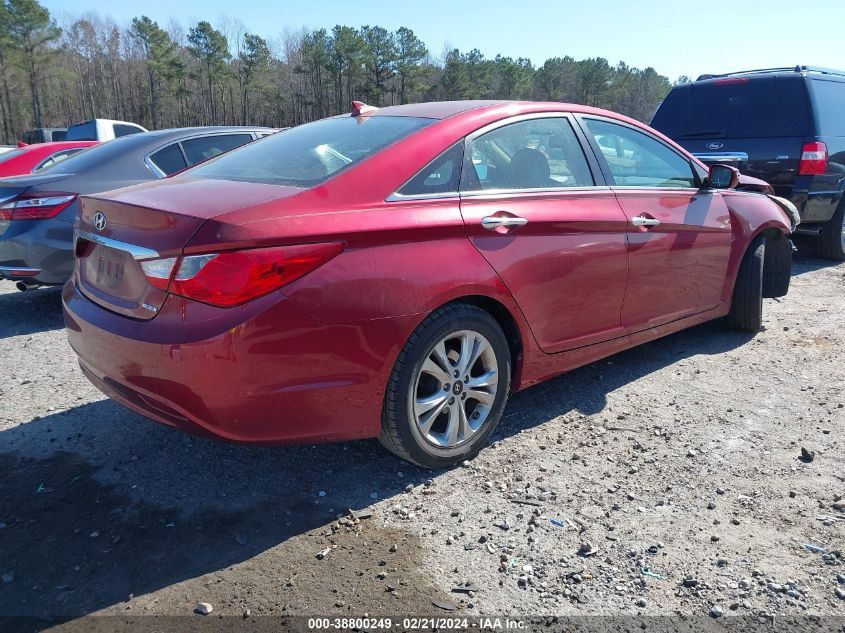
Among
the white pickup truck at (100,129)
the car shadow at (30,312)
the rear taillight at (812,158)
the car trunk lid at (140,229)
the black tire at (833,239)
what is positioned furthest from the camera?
the white pickup truck at (100,129)

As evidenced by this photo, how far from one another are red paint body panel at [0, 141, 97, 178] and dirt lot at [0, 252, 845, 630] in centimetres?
724

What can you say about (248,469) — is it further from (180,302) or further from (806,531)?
(806,531)

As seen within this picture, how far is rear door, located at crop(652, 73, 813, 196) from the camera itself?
7.16 metres

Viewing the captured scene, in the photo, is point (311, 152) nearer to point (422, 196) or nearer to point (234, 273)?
point (422, 196)

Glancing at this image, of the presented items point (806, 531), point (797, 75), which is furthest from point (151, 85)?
point (806, 531)

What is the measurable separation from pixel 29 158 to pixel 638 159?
9595 mm

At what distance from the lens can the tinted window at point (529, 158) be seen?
→ 127 inches

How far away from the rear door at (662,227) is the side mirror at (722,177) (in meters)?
0.08

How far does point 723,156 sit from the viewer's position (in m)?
7.48

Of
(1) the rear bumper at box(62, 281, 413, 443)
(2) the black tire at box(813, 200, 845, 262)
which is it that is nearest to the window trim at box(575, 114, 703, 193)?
(1) the rear bumper at box(62, 281, 413, 443)

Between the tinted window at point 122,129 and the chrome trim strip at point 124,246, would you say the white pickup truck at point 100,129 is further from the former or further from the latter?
the chrome trim strip at point 124,246

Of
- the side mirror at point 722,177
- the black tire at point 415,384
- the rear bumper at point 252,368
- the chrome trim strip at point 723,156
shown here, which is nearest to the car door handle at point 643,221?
the side mirror at point 722,177

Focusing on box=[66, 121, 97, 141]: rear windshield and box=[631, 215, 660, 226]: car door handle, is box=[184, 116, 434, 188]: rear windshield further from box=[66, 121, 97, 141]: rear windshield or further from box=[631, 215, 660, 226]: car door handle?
box=[66, 121, 97, 141]: rear windshield

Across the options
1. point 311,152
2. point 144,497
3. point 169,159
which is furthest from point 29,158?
point 144,497
